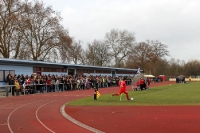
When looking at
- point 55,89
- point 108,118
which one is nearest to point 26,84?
point 55,89

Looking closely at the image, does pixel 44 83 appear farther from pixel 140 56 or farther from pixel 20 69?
pixel 140 56

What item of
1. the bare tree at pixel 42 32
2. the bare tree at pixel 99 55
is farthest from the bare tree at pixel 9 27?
the bare tree at pixel 99 55

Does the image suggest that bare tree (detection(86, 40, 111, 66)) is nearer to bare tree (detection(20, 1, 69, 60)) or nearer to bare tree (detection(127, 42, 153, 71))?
bare tree (detection(127, 42, 153, 71))

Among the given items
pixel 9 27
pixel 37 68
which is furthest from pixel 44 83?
pixel 9 27

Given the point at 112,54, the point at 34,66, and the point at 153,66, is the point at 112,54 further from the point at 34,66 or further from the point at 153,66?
the point at 34,66

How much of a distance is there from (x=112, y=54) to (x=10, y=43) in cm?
4442

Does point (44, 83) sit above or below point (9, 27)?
below

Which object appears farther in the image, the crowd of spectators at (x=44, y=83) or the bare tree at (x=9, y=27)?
the bare tree at (x=9, y=27)

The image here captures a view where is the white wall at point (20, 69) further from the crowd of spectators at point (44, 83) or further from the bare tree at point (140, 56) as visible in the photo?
the bare tree at point (140, 56)

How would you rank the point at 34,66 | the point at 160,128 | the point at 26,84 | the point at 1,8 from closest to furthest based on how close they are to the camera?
the point at 160,128 < the point at 26,84 < the point at 34,66 < the point at 1,8

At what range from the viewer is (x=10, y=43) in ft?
165

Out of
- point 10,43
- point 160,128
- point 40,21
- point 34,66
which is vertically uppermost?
point 40,21

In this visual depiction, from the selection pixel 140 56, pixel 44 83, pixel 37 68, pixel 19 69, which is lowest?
pixel 44 83

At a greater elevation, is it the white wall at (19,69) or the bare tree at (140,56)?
the bare tree at (140,56)
